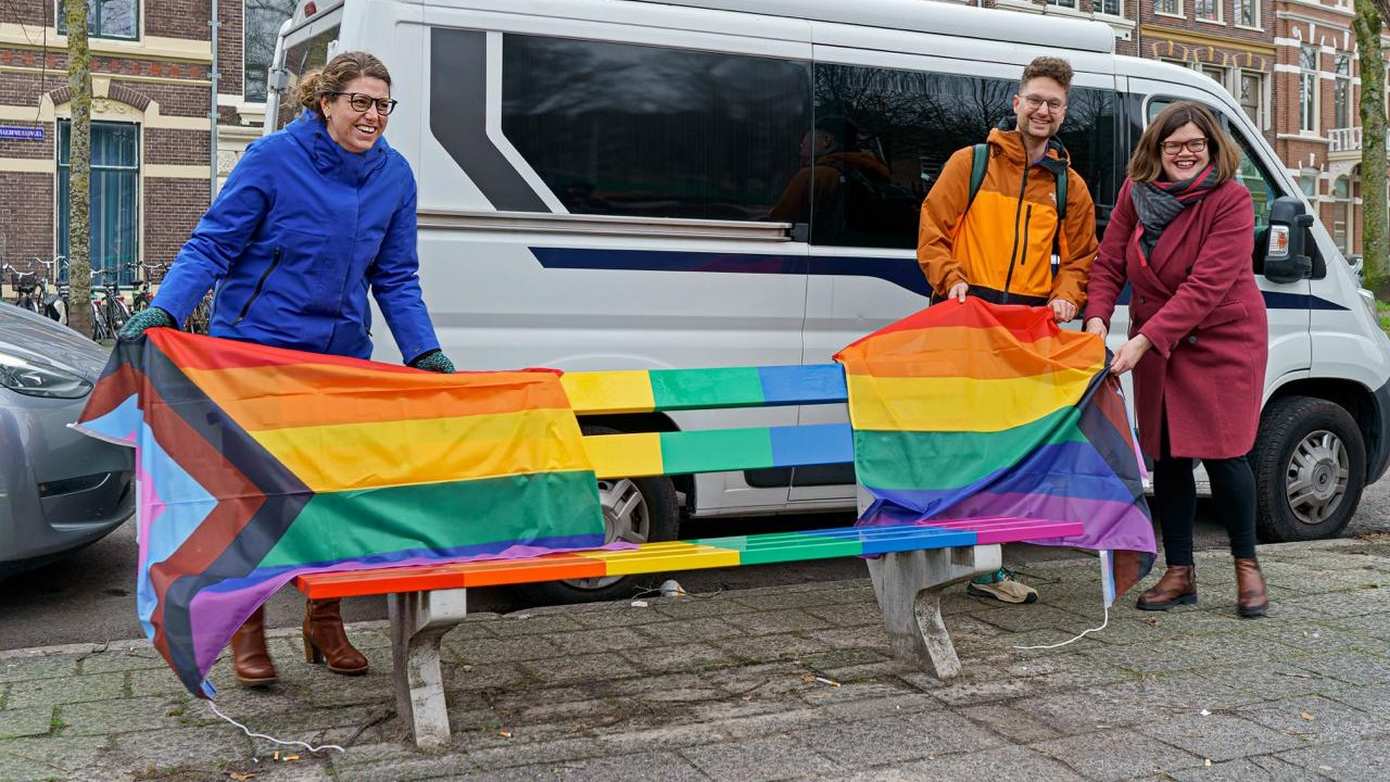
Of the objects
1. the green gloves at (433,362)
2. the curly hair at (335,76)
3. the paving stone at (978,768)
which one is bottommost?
the paving stone at (978,768)

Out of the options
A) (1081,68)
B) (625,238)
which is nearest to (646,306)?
(625,238)

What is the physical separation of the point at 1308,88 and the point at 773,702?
46.6 meters

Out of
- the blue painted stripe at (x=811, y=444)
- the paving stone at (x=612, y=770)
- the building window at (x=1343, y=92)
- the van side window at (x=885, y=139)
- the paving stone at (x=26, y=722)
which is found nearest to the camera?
the paving stone at (x=612, y=770)

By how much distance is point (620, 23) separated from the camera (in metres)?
5.63

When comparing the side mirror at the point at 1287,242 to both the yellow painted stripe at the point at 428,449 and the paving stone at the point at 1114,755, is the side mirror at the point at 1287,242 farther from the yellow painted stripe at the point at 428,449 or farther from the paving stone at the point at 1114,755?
the yellow painted stripe at the point at 428,449

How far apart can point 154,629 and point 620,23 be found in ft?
10.5

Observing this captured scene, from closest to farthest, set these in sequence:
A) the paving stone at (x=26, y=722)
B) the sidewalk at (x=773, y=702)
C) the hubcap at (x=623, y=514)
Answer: the sidewalk at (x=773, y=702) < the paving stone at (x=26, y=722) < the hubcap at (x=623, y=514)

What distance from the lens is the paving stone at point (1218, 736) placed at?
3715 millimetres

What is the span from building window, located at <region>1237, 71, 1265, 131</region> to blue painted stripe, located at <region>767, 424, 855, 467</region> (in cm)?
4264

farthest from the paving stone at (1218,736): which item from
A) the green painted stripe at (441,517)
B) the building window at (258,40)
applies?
the building window at (258,40)

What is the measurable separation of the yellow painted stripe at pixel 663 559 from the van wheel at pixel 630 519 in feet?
5.58

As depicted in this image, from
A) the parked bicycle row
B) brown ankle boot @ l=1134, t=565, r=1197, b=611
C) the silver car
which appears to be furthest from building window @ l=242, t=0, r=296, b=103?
brown ankle boot @ l=1134, t=565, r=1197, b=611

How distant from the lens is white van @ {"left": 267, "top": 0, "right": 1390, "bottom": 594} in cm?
538

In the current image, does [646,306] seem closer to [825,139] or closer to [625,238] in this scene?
[625,238]
